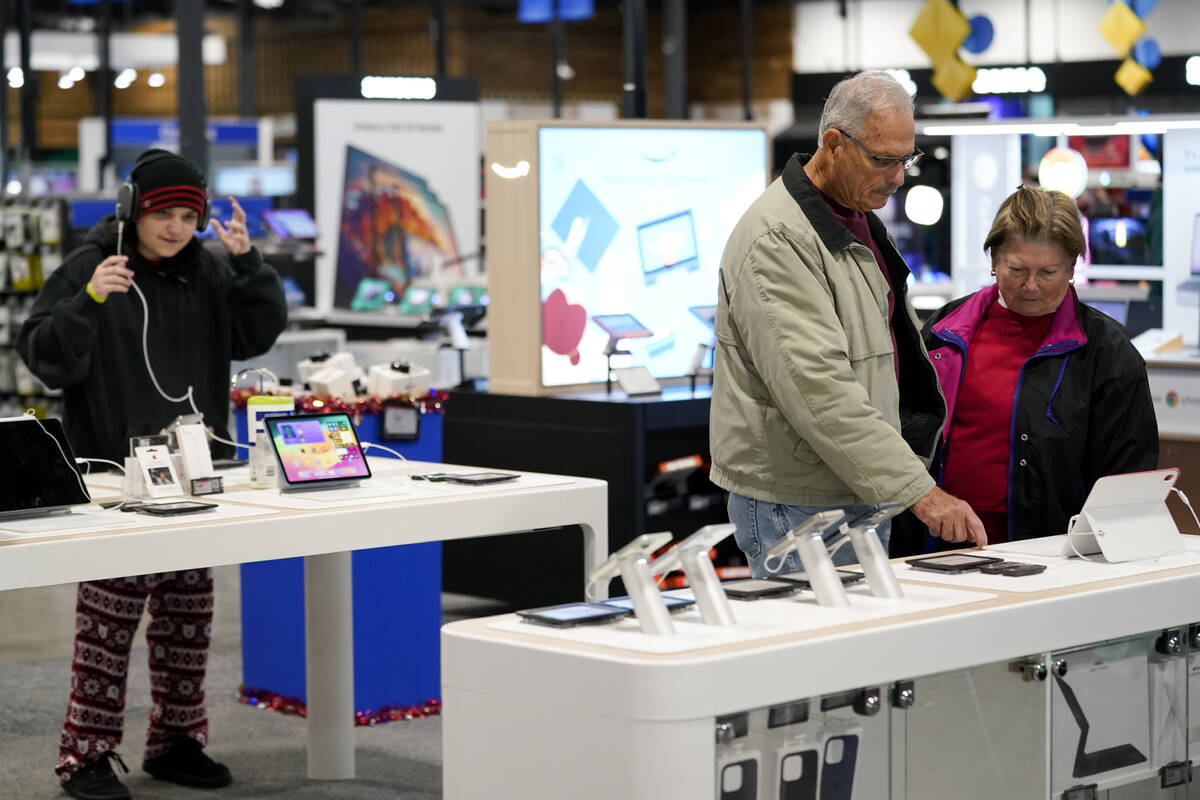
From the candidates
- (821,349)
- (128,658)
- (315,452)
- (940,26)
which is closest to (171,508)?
(315,452)

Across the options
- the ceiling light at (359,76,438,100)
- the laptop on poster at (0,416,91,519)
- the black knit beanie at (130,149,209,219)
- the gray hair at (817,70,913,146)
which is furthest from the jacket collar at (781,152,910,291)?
the ceiling light at (359,76,438,100)

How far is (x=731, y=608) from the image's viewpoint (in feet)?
8.52

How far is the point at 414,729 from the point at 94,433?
4.67 ft

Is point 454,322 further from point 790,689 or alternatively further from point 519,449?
point 790,689

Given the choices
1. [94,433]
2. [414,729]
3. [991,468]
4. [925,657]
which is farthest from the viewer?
[414,729]

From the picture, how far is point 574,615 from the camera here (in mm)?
2482

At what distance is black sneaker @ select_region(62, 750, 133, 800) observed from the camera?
4.29 m

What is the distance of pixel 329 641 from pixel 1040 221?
83.0 inches

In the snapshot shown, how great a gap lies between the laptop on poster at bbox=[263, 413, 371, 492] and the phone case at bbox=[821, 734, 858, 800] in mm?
1664

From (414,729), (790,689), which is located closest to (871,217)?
(790,689)

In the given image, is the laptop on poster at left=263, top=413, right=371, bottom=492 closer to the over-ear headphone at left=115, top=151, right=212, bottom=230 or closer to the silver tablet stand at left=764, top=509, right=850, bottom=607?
the over-ear headphone at left=115, top=151, right=212, bottom=230

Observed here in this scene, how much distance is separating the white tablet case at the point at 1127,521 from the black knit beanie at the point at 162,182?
2258mm

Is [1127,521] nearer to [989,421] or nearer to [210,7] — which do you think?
[989,421]

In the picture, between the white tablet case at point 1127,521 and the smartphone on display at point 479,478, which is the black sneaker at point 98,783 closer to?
the smartphone on display at point 479,478
